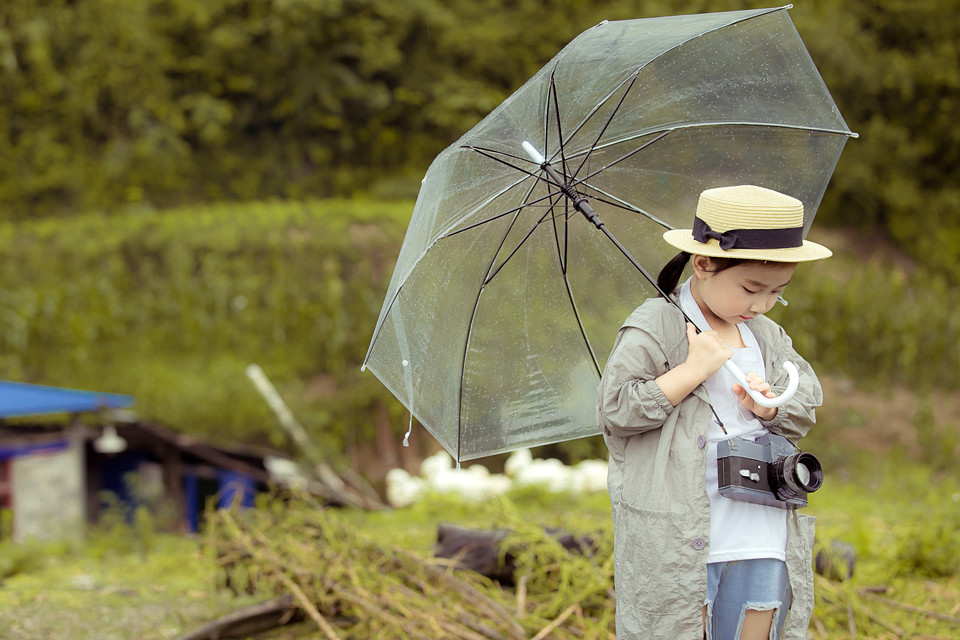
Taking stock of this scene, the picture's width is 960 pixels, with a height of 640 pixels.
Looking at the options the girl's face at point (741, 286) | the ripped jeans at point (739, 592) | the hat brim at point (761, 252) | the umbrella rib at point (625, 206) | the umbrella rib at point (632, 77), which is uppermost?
the umbrella rib at point (632, 77)

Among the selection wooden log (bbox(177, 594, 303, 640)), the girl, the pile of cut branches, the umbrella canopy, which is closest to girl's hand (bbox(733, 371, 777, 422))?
the girl

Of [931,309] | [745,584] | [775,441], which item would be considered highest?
[931,309]

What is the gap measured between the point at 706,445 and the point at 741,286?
14.0 inches

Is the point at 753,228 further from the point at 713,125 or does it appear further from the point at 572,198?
the point at 713,125

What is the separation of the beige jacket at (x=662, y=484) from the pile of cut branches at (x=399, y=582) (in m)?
1.11

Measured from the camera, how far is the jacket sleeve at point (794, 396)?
77.1 inches

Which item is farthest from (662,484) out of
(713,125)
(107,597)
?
(107,597)

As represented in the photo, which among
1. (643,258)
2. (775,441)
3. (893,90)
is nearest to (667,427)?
(775,441)

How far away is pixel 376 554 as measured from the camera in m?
3.47

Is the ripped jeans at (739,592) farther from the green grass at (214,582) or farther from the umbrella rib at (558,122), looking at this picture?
the green grass at (214,582)

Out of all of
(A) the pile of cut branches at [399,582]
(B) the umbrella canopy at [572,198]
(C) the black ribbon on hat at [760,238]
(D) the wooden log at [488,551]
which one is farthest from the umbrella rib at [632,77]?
(D) the wooden log at [488,551]

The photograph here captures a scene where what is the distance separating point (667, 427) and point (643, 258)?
802mm

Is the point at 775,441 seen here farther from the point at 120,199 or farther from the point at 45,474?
the point at 120,199

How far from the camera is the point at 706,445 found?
1.90 m
